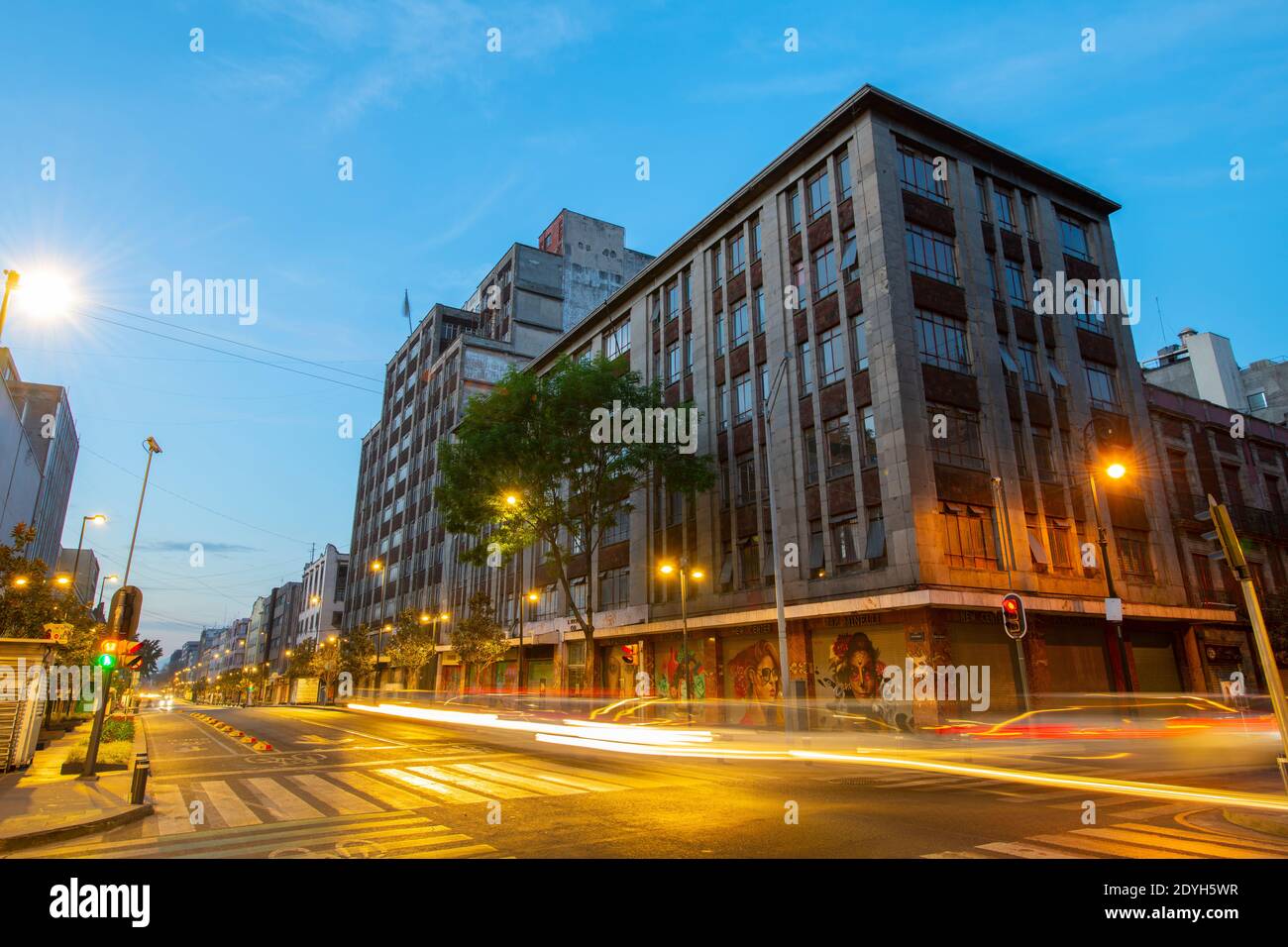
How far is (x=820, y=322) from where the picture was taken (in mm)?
29469

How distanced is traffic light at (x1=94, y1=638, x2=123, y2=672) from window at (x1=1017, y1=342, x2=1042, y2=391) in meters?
31.4

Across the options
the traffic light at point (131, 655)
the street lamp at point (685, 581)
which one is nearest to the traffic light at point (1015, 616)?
the street lamp at point (685, 581)

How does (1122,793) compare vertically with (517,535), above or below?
below

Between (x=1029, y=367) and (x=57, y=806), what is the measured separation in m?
33.5

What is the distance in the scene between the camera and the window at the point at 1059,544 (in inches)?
1074

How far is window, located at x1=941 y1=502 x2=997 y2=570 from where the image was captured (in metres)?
24.7

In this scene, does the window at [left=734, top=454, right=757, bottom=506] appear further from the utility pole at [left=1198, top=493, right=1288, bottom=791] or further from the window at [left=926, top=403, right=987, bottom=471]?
the utility pole at [left=1198, top=493, right=1288, bottom=791]

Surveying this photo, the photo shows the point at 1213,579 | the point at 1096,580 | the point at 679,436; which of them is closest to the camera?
the point at 1096,580

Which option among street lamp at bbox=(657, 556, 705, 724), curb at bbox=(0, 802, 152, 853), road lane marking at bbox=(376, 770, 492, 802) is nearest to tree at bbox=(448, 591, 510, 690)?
street lamp at bbox=(657, 556, 705, 724)

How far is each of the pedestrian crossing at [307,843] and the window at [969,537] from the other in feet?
69.1

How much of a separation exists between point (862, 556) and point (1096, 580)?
34.4 feet

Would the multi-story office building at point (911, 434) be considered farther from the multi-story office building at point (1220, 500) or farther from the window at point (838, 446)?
the multi-story office building at point (1220, 500)
